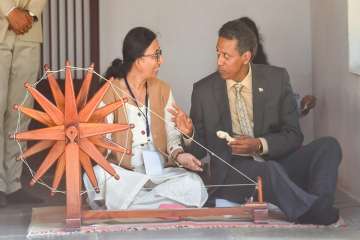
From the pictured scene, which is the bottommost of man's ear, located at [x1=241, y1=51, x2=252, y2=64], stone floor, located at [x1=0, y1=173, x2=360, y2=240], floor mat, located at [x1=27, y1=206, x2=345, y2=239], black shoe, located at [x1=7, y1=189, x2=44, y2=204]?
stone floor, located at [x1=0, y1=173, x2=360, y2=240]

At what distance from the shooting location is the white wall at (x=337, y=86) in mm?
5202

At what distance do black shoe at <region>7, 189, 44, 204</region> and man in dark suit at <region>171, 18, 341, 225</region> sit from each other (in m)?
1.08

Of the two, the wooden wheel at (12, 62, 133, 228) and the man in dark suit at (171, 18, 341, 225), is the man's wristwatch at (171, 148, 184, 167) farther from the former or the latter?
the wooden wheel at (12, 62, 133, 228)

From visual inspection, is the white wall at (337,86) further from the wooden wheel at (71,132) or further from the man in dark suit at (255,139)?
the wooden wheel at (71,132)

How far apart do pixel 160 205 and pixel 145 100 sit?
0.56 meters

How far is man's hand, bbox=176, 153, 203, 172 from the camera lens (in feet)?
14.7

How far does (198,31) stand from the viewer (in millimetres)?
6156

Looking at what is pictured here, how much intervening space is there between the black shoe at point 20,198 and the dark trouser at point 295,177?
119cm

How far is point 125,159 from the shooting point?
4672mm

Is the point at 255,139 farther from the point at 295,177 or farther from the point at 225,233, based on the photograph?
the point at 225,233

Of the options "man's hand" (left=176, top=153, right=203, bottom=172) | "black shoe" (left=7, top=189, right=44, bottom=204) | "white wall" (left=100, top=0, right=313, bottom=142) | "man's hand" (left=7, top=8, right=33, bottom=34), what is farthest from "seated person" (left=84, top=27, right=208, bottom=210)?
"white wall" (left=100, top=0, right=313, bottom=142)

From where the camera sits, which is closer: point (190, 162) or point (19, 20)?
point (190, 162)

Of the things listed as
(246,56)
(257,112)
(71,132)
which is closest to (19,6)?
(71,132)

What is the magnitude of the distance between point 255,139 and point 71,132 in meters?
0.96
